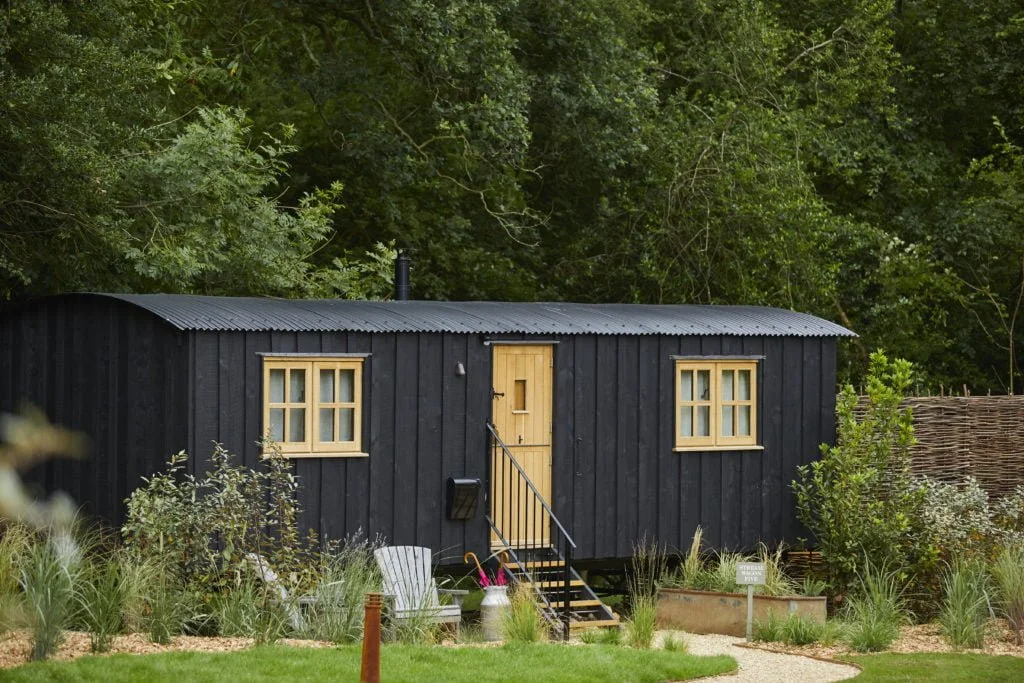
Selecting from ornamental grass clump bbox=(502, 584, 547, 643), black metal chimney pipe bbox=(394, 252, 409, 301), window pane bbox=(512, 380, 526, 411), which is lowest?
ornamental grass clump bbox=(502, 584, 547, 643)

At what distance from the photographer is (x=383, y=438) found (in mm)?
13047

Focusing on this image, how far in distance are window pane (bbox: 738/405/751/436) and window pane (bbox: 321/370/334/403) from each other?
4635mm

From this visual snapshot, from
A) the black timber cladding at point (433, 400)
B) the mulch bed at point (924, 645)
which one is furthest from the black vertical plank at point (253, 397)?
the mulch bed at point (924, 645)

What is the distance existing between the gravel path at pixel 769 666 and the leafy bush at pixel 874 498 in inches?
98.9

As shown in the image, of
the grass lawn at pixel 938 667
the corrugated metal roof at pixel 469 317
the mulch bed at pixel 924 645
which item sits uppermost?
the corrugated metal roof at pixel 469 317

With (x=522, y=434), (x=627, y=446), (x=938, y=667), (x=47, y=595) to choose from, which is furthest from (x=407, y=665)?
(x=627, y=446)

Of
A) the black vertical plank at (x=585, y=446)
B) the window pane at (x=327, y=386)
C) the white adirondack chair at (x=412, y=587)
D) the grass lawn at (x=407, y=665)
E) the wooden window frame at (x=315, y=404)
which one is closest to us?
the grass lawn at (x=407, y=665)

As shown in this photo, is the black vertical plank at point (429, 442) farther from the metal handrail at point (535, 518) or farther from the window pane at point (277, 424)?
the window pane at point (277, 424)

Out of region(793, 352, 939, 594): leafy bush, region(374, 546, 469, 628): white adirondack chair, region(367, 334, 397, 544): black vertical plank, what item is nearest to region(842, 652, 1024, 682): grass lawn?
region(793, 352, 939, 594): leafy bush

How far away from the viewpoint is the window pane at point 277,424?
12438 mm

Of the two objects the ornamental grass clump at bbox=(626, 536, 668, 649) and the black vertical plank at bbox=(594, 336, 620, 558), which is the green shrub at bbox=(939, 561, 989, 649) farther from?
the black vertical plank at bbox=(594, 336, 620, 558)

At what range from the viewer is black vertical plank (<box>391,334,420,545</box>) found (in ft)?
42.9

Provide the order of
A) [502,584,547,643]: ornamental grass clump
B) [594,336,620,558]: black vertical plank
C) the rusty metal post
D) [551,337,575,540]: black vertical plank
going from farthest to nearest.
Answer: [594,336,620,558]: black vertical plank
[551,337,575,540]: black vertical plank
[502,584,547,643]: ornamental grass clump
the rusty metal post

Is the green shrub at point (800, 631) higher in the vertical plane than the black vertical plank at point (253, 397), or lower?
lower
